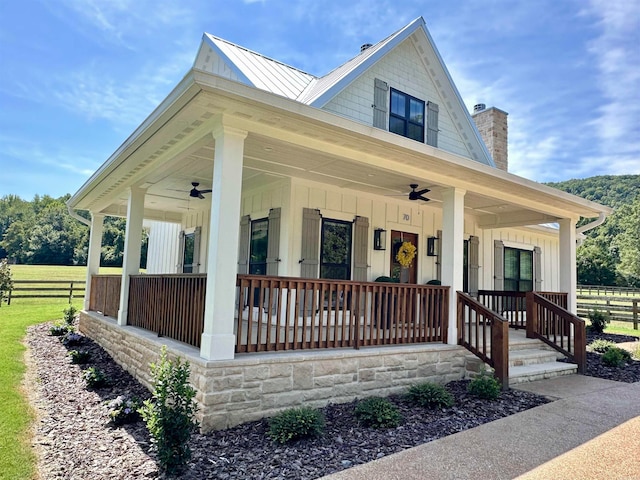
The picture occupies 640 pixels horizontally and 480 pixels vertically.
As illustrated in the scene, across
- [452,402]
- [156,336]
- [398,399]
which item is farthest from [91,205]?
[452,402]

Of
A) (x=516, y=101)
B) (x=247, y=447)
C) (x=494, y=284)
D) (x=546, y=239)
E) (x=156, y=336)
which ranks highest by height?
(x=516, y=101)

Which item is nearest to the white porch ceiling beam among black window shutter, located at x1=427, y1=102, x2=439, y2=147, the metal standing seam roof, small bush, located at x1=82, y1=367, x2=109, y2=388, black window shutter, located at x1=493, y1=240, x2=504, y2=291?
black window shutter, located at x1=493, y1=240, x2=504, y2=291

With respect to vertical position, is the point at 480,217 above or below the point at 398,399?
above

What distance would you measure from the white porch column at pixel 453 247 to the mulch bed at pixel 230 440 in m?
1.25

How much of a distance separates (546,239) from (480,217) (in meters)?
3.63

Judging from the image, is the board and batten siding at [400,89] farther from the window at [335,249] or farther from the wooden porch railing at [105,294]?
the wooden porch railing at [105,294]

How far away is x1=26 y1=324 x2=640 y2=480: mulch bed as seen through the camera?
3.39m

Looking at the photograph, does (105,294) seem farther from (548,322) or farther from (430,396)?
(548,322)

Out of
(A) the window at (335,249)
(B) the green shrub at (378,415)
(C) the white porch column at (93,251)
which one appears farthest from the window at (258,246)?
(C) the white porch column at (93,251)

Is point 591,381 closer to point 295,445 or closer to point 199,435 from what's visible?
point 295,445

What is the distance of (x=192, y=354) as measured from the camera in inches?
175

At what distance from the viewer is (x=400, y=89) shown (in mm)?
8547

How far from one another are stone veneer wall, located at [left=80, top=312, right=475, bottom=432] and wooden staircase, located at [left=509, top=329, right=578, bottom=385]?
2.97 ft

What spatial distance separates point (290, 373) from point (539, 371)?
419cm
